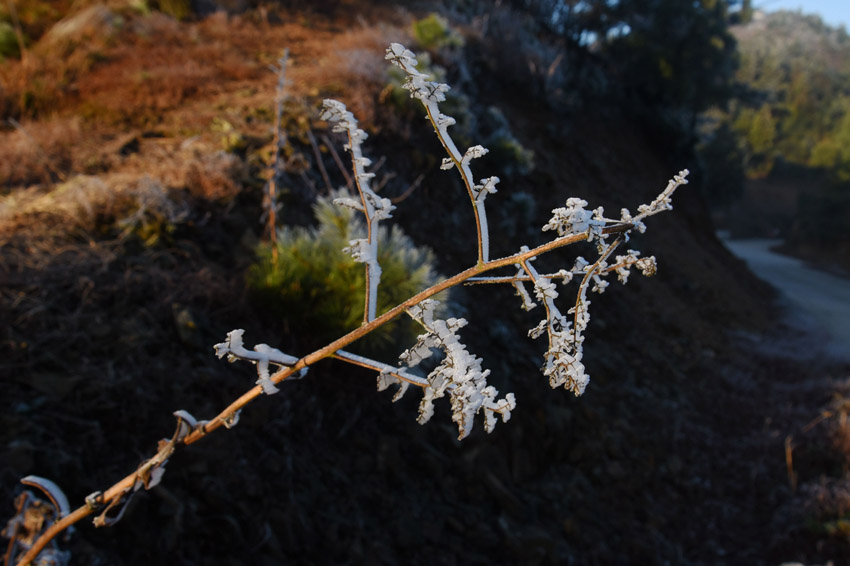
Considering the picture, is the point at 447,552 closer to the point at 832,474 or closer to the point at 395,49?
the point at 395,49

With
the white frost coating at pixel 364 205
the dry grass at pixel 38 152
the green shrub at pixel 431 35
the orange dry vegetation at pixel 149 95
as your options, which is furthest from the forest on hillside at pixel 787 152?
the white frost coating at pixel 364 205

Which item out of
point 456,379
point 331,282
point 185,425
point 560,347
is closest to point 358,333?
point 456,379

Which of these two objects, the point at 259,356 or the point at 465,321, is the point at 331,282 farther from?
the point at 465,321

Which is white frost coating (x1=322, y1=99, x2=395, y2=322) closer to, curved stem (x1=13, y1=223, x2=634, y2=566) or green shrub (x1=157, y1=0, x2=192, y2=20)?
curved stem (x1=13, y1=223, x2=634, y2=566)

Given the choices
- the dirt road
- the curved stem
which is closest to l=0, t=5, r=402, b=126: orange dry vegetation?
the curved stem

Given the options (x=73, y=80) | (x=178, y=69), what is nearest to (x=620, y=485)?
(x=178, y=69)

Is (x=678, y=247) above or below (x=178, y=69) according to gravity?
below

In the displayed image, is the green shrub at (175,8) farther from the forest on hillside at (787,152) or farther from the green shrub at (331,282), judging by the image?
the forest on hillside at (787,152)
